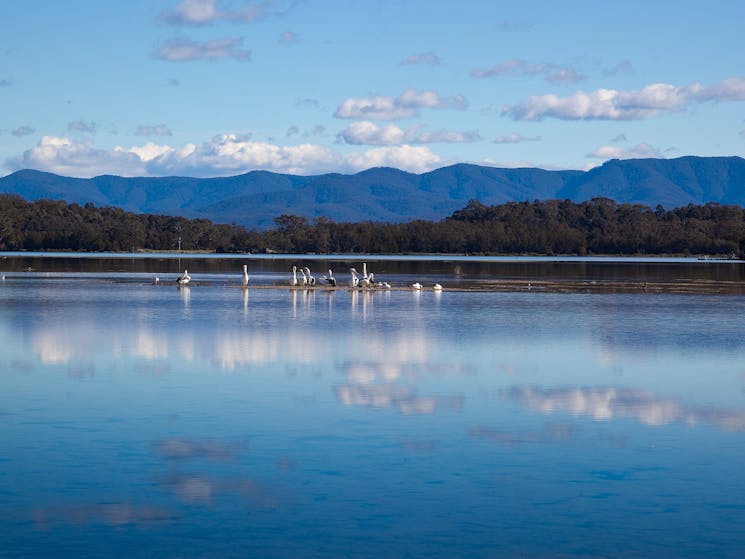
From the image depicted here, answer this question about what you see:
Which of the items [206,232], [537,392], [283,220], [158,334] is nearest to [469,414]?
[537,392]

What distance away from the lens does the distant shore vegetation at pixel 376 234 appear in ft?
487

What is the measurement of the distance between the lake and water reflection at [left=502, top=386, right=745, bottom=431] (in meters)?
0.07

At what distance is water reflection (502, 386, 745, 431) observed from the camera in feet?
46.7

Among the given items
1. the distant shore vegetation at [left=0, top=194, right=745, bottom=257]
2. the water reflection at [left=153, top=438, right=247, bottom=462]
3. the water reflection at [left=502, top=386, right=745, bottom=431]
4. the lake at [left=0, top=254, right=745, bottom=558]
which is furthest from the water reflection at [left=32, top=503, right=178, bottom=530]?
the distant shore vegetation at [left=0, top=194, right=745, bottom=257]

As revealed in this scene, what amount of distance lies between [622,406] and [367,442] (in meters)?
4.52

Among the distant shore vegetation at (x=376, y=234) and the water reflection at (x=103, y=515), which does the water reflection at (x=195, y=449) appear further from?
the distant shore vegetation at (x=376, y=234)

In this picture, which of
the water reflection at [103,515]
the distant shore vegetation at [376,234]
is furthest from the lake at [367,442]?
the distant shore vegetation at [376,234]

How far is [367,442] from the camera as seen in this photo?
12359 mm

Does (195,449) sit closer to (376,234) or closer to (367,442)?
(367,442)

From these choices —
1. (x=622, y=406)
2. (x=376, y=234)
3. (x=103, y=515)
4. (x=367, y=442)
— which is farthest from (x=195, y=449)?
(x=376, y=234)

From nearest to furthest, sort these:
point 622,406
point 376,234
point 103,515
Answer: point 103,515
point 622,406
point 376,234

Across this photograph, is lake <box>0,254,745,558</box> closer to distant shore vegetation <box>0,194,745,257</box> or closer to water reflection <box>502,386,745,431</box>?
water reflection <box>502,386,745,431</box>

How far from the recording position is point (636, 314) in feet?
108

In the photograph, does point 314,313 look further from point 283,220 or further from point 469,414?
point 283,220
